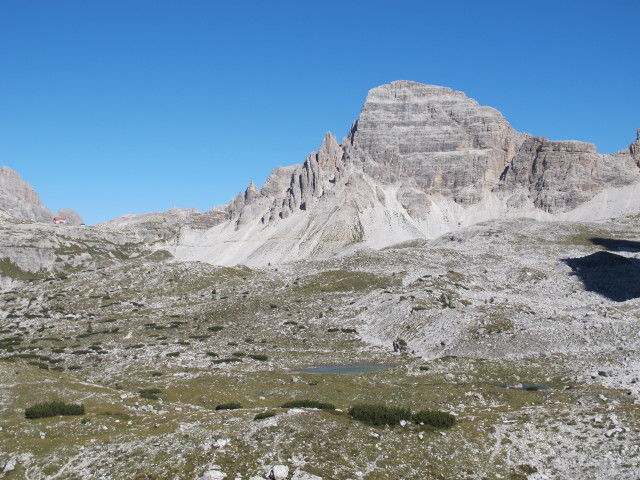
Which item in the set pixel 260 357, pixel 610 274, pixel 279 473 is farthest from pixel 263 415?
pixel 610 274

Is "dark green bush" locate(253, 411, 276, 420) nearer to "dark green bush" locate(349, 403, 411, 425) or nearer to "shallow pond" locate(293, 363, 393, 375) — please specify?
"dark green bush" locate(349, 403, 411, 425)

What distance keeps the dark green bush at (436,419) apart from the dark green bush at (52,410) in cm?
2145

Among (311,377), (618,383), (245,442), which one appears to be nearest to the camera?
(245,442)

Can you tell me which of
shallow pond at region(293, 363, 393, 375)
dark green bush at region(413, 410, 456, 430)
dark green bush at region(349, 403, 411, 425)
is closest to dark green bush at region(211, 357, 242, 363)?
shallow pond at region(293, 363, 393, 375)

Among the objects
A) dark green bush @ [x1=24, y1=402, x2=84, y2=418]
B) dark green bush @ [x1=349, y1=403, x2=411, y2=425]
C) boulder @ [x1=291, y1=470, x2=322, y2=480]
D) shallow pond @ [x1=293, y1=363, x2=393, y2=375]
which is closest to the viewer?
boulder @ [x1=291, y1=470, x2=322, y2=480]

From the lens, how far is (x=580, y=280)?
469 feet

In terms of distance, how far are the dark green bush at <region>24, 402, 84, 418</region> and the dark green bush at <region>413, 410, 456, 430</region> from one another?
844 inches

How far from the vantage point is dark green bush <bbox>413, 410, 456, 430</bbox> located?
30.4m

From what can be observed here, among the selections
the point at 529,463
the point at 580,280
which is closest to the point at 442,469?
the point at 529,463

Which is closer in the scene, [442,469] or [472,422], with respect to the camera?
[442,469]

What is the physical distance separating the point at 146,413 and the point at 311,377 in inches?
1088

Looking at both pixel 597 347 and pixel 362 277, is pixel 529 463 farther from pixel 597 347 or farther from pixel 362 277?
pixel 362 277

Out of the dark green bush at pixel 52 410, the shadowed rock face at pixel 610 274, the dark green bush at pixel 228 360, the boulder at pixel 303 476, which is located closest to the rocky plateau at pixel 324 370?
the boulder at pixel 303 476

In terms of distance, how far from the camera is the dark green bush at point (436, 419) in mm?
30391
